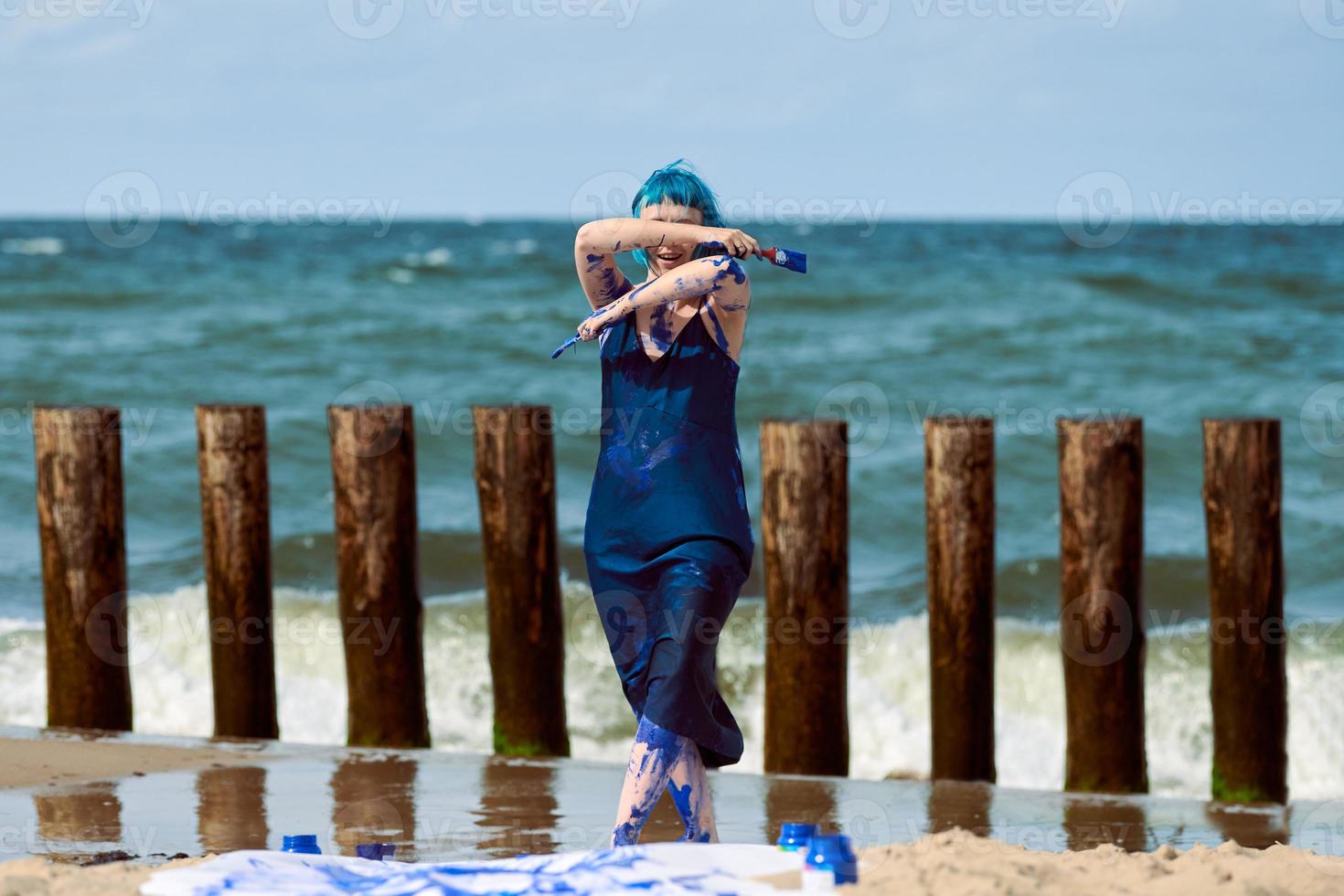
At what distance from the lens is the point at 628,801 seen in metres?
4.41

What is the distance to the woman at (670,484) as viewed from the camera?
441cm

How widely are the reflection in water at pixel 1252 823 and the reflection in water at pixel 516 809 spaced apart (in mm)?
2390

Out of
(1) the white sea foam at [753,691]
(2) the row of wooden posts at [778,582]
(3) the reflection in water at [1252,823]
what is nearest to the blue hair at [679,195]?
(2) the row of wooden posts at [778,582]

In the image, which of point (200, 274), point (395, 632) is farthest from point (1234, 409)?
point (200, 274)

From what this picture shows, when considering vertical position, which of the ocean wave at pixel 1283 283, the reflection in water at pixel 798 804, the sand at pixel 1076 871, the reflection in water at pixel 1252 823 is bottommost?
the reflection in water at pixel 1252 823

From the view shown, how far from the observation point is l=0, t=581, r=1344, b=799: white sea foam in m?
9.22

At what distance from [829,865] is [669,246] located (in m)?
1.68

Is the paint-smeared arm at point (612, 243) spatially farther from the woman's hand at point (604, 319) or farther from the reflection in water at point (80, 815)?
the reflection in water at point (80, 815)

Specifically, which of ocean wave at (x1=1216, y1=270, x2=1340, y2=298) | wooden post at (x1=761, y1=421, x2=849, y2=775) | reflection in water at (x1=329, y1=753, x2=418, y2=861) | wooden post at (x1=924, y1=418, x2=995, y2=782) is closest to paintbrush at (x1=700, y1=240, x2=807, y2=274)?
reflection in water at (x1=329, y1=753, x2=418, y2=861)

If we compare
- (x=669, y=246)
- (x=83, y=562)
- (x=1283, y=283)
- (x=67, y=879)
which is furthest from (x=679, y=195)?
Answer: (x=1283, y=283)

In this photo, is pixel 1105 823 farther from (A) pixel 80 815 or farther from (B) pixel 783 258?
(A) pixel 80 815

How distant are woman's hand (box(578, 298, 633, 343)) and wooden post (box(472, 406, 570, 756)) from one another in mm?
2566

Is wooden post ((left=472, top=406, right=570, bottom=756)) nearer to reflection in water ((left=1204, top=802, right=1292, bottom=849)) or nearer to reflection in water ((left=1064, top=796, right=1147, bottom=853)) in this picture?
reflection in water ((left=1064, top=796, right=1147, bottom=853))

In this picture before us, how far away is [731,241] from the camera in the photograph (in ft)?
14.6
